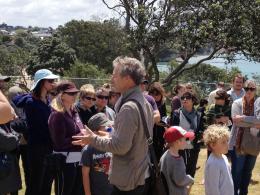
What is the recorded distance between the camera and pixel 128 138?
141 inches

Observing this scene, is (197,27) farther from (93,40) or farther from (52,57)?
(93,40)

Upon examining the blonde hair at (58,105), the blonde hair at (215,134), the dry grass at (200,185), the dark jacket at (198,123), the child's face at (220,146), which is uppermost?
the blonde hair at (58,105)

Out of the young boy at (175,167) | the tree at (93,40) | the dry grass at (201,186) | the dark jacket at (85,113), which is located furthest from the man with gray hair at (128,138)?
the tree at (93,40)

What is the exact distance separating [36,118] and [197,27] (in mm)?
11988

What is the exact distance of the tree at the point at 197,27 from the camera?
16.0 meters

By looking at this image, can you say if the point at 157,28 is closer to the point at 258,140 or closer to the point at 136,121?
the point at 258,140

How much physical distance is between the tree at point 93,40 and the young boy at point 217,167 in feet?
113

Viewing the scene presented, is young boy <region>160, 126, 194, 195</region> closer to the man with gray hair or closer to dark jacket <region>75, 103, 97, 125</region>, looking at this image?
the man with gray hair

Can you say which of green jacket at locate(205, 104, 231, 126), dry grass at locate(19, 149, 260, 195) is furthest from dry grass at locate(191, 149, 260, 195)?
green jacket at locate(205, 104, 231, 126)

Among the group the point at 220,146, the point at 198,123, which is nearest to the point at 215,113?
the point at 198,123

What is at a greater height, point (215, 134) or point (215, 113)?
point (215, 134)

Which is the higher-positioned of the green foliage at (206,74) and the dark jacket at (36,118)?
the dark jacket at (36,118)

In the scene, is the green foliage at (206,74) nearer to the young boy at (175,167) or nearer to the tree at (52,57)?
the tree at (52,57)

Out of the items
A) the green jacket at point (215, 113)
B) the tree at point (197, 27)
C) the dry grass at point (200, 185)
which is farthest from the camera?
the tree at point (197, 27)
